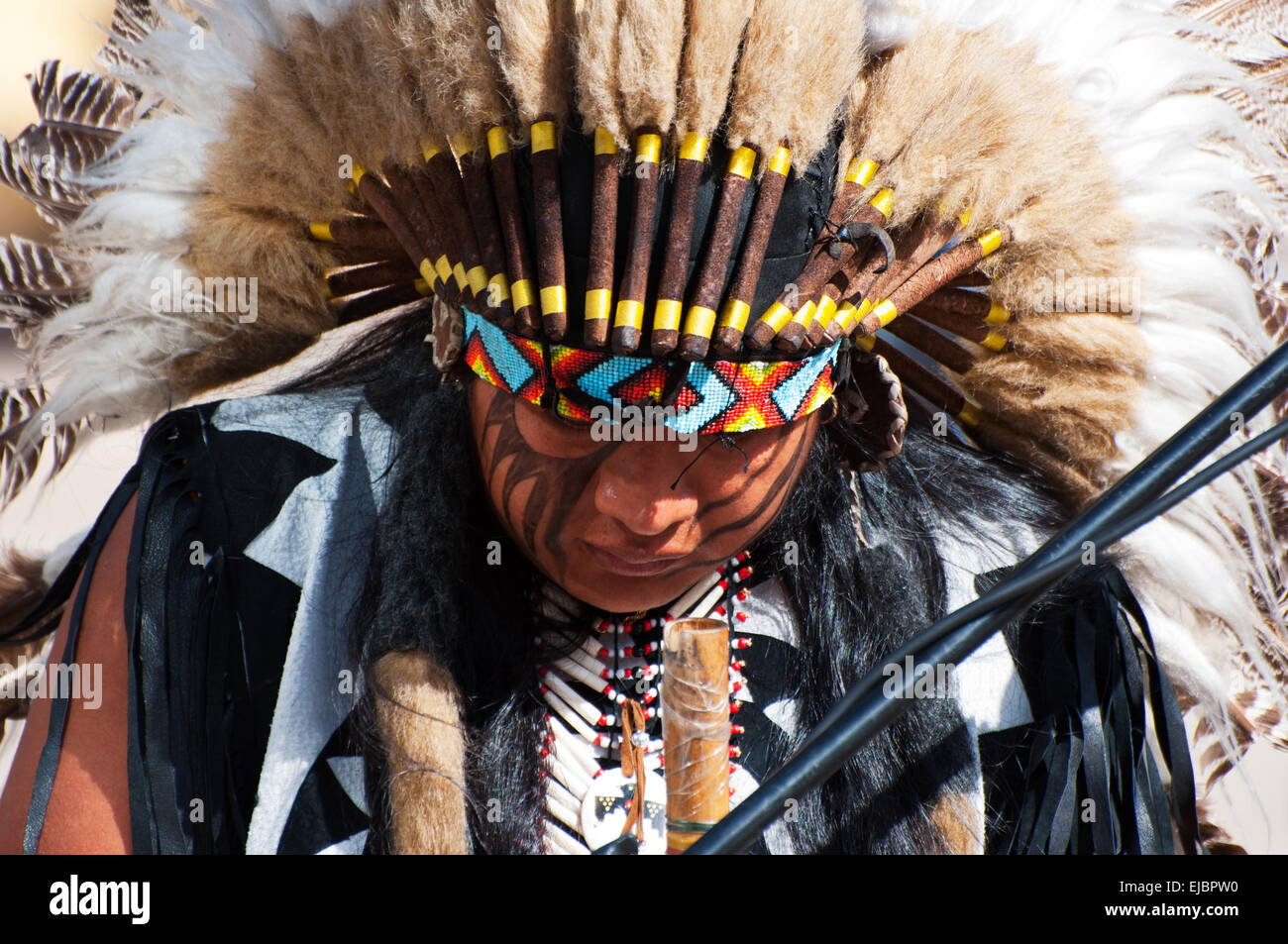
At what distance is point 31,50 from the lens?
2211 mm

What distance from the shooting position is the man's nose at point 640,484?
5.03 feet

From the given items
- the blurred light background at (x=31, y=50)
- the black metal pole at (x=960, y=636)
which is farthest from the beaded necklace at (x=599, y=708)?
the blurred light background at (x=31, y=50)

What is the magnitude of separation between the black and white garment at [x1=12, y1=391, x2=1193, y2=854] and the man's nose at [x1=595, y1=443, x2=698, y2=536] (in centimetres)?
35

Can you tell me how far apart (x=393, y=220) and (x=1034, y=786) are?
1.24 metres

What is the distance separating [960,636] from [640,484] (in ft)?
1.93

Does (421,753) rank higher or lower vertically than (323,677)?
lower

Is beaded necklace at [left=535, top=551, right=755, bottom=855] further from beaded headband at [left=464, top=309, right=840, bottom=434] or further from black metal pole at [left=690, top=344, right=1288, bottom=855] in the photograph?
black metal pole at [left=690, top=344, right=1288, bottom=855]

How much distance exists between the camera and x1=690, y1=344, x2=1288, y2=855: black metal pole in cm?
98

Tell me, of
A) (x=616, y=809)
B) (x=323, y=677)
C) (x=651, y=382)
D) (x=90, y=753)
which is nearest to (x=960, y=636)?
(x=651, y=382)

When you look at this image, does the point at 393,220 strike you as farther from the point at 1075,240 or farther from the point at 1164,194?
the point at 1164,194

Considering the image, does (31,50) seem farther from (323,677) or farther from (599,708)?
(599,708)

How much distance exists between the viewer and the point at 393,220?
1602 millimetres

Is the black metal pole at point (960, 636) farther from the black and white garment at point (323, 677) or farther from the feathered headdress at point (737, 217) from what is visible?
the black and white garment at point (323, 677)

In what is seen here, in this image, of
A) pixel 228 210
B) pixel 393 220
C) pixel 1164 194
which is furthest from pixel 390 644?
pixel 1164 194
